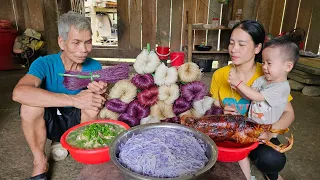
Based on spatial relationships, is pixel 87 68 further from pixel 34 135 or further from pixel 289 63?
pixel 289 63

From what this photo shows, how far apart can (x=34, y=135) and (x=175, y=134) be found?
152 cm

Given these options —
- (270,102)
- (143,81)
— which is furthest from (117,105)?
(270,102)

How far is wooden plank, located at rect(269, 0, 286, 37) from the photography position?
23.4ft

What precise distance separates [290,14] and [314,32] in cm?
92

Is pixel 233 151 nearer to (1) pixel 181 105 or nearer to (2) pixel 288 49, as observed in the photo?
(1) pixel 181 105

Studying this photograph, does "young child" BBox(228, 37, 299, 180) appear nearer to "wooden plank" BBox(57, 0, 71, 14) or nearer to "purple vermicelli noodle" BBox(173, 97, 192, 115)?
"purple vermicelli noodle" BBox(173, 97, 192, 115)

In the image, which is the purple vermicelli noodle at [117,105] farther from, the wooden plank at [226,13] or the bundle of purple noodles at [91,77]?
the wooden plank at [226,13]

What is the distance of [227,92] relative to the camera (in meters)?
2.45

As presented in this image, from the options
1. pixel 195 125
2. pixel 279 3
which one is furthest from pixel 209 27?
pixel 195 125

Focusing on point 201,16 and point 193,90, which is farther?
point 201,16

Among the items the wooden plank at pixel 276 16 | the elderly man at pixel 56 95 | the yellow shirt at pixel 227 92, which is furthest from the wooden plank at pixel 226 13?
the elderly man at pixel 56 95

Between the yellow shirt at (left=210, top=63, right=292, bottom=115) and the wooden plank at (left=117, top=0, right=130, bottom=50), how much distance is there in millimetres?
5401

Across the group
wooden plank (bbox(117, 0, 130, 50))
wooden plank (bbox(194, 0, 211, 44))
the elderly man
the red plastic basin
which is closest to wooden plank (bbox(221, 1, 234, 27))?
wooden plank (bbox(194, 0, 211, 44))

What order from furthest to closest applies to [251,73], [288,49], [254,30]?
[251,73] < [254,30] < [288,49]
